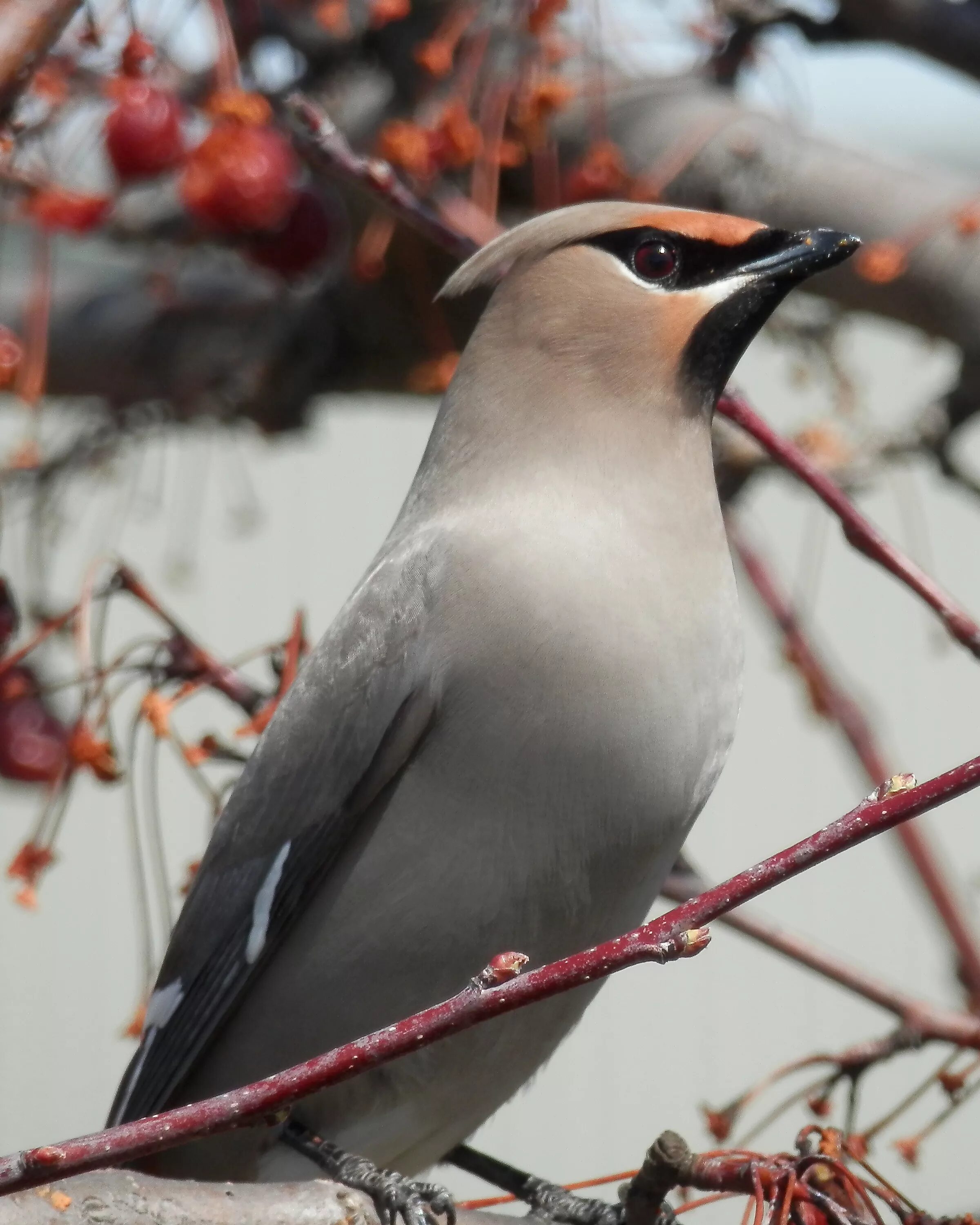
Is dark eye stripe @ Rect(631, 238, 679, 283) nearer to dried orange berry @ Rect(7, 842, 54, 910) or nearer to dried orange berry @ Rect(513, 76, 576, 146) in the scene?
dried orange berry @ Rect(513, 76, 576, 146)

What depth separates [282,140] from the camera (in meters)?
2.14

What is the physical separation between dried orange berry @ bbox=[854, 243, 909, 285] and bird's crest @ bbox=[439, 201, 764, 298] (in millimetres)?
310

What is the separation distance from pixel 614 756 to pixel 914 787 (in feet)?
2.70

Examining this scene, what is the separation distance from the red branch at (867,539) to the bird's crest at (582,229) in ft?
1.00

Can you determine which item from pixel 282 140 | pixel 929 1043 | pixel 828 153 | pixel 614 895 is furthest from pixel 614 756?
pixel 828 153

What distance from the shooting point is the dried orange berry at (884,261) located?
205cm

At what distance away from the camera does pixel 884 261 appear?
2059 mm

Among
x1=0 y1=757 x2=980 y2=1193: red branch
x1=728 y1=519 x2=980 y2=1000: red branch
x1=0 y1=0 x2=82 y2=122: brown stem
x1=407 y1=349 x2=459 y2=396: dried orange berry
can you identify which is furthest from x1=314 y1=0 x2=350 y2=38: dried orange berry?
x1=0 y1=757 x2=980 y2=1193: red branch

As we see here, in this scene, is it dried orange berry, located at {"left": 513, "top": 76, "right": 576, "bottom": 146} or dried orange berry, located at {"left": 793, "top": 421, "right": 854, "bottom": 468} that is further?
dried orange berry, located at {"left": 793, "top": 421, "right": 854, "bottom": 468}

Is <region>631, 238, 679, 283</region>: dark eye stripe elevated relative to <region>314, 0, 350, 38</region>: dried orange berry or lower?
lower

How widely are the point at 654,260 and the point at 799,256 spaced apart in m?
0.18

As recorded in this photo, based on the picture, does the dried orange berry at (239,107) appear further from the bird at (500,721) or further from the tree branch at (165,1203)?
the tree branch at (165,1203)

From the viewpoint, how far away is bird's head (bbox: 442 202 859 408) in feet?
5.83

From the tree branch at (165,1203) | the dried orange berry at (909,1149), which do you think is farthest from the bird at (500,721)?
the tree branch at (165,1203)
